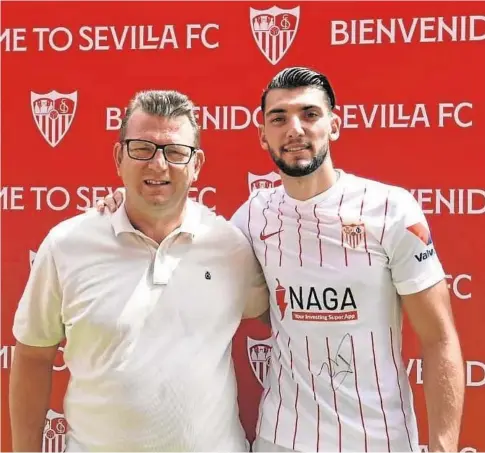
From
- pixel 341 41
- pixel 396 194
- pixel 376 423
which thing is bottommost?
pixel 376 423

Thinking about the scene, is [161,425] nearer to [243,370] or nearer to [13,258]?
[243,370]

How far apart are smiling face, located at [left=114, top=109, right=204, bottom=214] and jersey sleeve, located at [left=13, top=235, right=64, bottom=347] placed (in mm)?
285

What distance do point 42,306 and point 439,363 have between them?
105 cm

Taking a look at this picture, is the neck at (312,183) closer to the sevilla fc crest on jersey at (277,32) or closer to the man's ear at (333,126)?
the man's ear at (333,126)

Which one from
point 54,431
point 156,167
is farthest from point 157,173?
point 54,431

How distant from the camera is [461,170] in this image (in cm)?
200

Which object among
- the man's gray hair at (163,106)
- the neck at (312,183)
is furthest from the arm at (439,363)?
the man's gray hair at (163,106)

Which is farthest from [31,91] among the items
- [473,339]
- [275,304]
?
[473,339]

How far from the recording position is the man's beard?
1.67 meters

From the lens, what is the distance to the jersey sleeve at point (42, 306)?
1.67m

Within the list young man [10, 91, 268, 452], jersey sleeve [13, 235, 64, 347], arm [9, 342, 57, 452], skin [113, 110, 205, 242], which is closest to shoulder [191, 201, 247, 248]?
young man [10, 91, 268, 452]

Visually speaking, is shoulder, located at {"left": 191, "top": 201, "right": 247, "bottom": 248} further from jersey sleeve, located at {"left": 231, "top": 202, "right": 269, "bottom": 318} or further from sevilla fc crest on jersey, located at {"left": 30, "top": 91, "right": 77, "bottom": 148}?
sevilla fc crest on jersey, located at {"left": 30, "top": 91, "right": 77, "bottom": 148}

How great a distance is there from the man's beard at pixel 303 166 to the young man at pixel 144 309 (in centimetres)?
22

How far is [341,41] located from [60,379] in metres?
1.49
